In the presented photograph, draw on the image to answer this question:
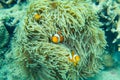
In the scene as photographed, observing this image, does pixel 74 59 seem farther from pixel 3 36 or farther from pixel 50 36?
pixel 3 36

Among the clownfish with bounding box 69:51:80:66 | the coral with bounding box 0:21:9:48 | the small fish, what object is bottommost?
the clownfish with bounding box 69:51:80:66

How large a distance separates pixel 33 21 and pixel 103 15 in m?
1.41

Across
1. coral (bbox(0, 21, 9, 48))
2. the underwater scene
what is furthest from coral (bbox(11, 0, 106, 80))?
coral (bbox(0, 21, 9, 48))

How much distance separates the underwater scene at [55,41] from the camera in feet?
11.2

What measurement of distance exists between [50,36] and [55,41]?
0.37ft

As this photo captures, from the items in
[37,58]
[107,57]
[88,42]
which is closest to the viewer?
[37,58]

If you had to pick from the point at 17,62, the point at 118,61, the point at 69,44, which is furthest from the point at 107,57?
the point at 17,62

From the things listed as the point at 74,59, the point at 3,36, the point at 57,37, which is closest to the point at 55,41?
the point at 57,37

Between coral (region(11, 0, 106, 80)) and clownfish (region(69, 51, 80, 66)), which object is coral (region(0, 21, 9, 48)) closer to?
coral (region(11, 0, 106, 80))

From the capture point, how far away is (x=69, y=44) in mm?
3609

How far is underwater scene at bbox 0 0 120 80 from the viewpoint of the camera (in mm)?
3422

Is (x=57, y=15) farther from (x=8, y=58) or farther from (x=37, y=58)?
(x=8, y=58)

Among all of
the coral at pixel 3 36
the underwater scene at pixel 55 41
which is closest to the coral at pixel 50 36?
the underwater scene at pixel 55 41

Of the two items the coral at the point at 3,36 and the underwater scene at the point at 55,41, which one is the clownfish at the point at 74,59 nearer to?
the underwater scene at the point at 55,41
